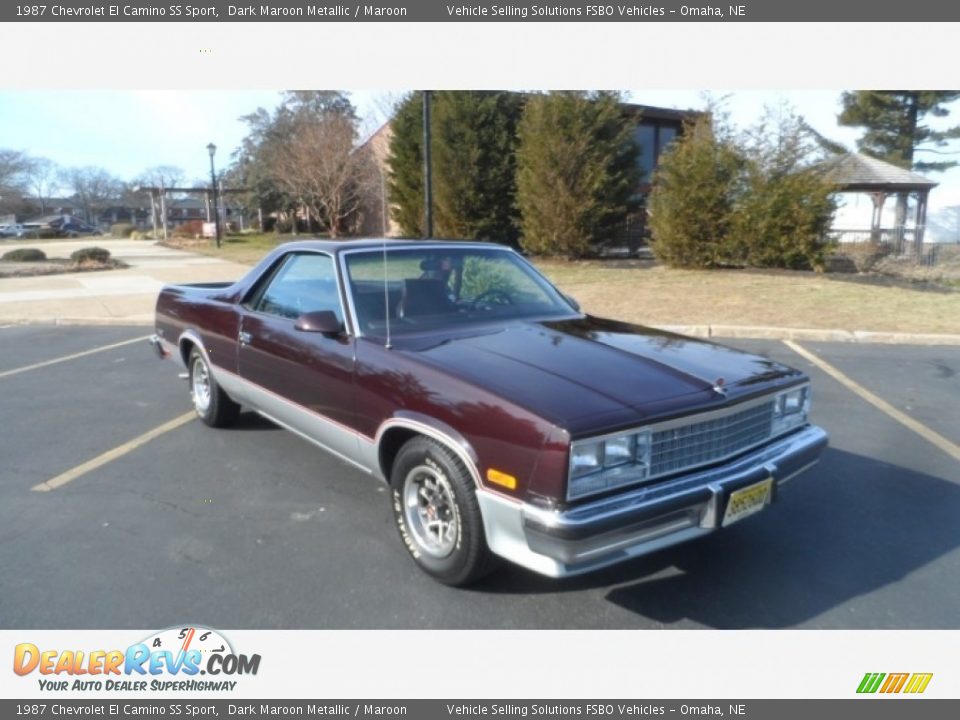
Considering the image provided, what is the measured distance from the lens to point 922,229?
2161 cm

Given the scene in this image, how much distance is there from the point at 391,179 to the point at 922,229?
675 inches

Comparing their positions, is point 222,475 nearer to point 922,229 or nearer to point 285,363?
point 285,363

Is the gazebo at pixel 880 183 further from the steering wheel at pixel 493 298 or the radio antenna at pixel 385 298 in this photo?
the radio antenna at pixel 385 298

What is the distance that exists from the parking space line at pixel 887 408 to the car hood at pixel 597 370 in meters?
2.41

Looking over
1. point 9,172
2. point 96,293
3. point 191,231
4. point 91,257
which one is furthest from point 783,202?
point 9,172

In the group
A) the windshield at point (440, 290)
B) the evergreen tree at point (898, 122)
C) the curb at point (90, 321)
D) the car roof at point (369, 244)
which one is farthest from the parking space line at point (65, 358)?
the evergreen tree at point (898, 122)

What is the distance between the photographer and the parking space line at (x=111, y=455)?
4484 mm

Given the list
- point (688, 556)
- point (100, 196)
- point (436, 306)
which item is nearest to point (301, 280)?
point (436, 306)

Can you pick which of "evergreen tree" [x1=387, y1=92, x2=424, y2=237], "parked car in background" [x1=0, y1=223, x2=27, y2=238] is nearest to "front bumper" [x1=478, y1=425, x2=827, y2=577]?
"evergreen tree" [x1=387, y1=92, x2=424, y2=237]

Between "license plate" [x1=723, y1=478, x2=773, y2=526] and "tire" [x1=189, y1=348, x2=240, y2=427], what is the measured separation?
3840mm

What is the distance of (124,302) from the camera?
1312cm

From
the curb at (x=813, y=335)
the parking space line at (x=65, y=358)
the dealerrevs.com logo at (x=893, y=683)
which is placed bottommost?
the dealerrevs.com logo at (x=893, y=683)

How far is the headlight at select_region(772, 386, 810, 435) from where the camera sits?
3510mm

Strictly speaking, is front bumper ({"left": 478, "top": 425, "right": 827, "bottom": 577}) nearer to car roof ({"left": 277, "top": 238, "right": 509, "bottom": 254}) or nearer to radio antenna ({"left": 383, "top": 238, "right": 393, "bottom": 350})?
radio antenna ({"left": 383, "top": 238, "right": 393, "bottom": 350})
